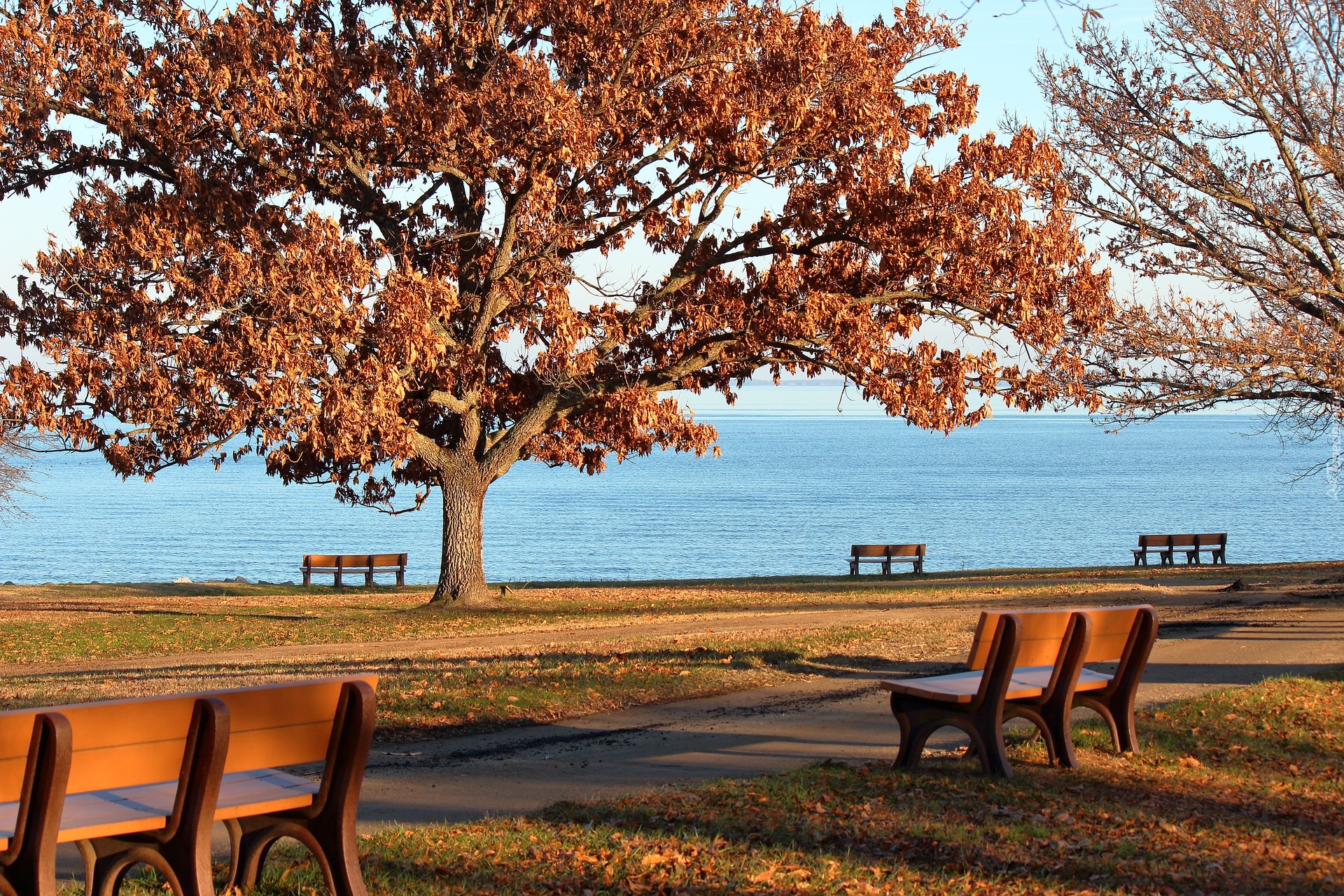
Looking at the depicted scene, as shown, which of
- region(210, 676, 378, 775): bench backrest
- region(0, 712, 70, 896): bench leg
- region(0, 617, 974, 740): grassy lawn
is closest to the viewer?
region(0, 712, 70, 896): bench leg

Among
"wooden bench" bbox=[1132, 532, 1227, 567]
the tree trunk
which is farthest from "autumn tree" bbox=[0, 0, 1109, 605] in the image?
"wooden bench" bbox=[1132, 532, 1227, 567]

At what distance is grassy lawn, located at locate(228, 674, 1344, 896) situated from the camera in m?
4.88

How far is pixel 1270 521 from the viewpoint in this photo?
6450 cm

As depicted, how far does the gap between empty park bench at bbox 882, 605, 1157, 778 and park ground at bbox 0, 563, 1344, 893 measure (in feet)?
0.67

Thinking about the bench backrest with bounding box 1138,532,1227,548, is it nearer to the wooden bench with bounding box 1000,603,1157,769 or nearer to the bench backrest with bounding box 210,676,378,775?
the wooden bench with bounding box 1000,603,1157,769

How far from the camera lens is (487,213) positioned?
20.0m

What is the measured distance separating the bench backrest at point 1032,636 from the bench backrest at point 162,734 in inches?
143

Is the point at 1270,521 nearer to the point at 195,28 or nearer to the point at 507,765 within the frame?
the point at 195,28

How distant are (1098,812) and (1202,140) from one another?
12461 millimetres

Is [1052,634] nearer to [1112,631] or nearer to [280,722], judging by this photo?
[1112,631]

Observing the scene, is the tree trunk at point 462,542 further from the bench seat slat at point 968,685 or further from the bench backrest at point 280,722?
the bench backrest at point 280,722

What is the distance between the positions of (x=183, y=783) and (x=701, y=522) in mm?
61748

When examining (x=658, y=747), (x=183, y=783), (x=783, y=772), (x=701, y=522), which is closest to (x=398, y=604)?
(x=658, y=747)

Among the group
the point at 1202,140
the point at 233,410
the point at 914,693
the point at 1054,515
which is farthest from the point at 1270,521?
the point at 914,693
